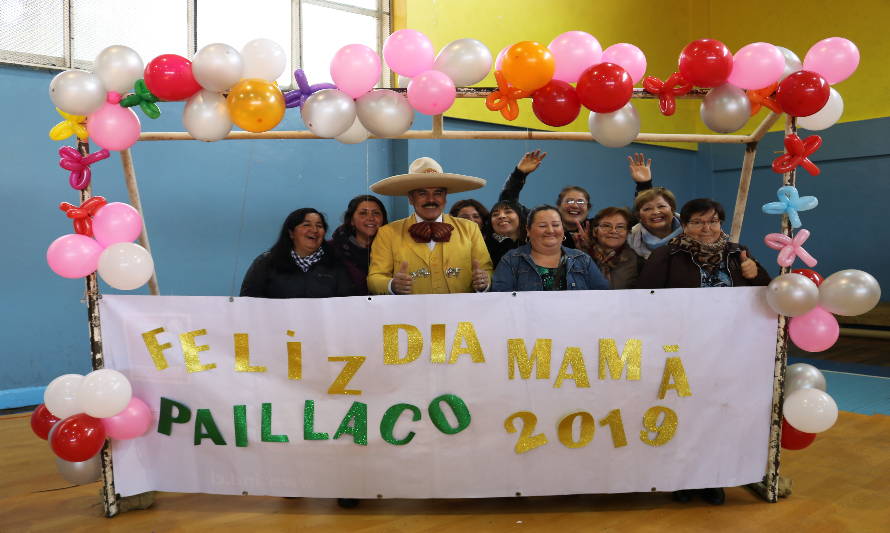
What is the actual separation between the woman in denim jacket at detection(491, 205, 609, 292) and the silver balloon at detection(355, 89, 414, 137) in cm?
70

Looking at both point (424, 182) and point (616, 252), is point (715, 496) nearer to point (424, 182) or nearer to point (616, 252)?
point (616, 252)

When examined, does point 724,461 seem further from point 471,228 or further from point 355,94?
point 355,94

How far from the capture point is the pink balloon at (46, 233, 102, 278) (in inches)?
101

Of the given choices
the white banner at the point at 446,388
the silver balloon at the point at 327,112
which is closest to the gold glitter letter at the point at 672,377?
the white banner at the point at 446,388

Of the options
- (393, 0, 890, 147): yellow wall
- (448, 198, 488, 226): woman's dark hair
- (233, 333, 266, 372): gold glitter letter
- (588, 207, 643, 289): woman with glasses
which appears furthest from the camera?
(393, 0, 890, 147): yellow wall

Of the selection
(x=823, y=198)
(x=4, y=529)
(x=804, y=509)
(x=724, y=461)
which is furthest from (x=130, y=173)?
(x=823, y=198)

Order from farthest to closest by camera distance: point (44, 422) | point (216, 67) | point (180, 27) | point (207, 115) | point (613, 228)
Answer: point (180, 27), point (613, 228), point (44, 422), point (207, 115), point (216, 67)

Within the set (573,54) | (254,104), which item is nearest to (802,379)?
(573,54)

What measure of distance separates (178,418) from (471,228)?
4.76 feet

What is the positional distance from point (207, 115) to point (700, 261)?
1.99 m

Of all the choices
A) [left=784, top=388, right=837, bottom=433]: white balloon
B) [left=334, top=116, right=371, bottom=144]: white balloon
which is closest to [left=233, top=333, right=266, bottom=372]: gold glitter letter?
[left=334, top=116, right=371, bottom=144]: white balloon

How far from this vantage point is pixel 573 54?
8.53ft

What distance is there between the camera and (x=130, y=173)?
2912 millimetres

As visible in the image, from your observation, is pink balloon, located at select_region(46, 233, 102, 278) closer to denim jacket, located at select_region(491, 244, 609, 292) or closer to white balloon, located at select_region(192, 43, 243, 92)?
white balloon, located at select_region(192, 43, 243, 92)
